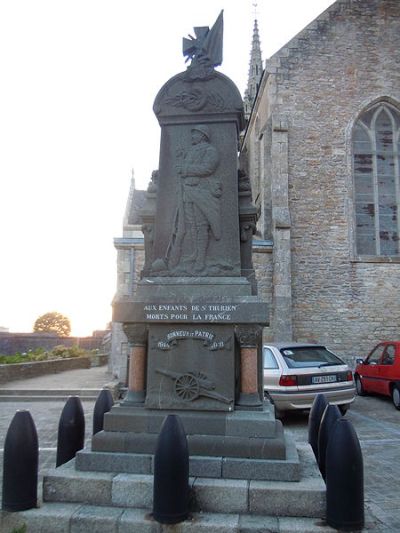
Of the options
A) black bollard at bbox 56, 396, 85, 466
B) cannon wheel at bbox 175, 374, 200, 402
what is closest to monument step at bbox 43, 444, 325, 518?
black bollard at bbox 56, 396, 85, 466

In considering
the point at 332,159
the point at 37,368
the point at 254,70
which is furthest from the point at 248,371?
the point at 254,70

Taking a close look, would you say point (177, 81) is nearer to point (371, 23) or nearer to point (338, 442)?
point (338, 442)

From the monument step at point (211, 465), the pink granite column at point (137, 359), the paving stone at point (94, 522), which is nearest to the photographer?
the paving stone at point (94, 522)

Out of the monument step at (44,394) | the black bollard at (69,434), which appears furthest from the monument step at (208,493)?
the monument step at (44,394)

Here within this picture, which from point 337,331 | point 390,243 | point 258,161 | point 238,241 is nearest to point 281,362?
point 238,241

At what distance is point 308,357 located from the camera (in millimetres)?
9672

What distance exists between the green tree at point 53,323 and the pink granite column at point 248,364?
1981 inches

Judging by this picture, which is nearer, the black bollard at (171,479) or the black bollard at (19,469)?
the black bollard at (171,479)

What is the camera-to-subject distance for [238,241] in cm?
488

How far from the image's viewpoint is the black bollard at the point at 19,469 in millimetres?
3680

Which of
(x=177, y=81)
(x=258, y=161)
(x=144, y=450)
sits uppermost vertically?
(x=258, y=161)

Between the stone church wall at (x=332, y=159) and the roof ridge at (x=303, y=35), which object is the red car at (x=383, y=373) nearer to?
the stone church wall at (x=332, y=159)

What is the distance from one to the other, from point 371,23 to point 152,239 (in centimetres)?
1751

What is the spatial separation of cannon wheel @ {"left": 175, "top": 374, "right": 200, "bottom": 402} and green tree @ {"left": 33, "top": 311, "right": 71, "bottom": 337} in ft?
165
